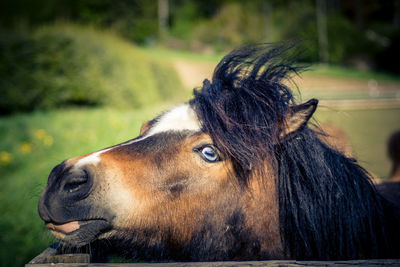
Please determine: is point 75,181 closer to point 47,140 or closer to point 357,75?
point 47,140

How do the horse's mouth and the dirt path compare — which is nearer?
the horse's mouth

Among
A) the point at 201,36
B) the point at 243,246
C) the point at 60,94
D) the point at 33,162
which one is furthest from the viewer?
the point at 201,36

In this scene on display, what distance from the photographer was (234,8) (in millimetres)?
47312

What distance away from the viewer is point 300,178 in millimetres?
1708

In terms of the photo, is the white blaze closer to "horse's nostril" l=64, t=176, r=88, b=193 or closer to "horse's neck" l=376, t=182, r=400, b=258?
"horse's nostril" l=64, t=176, r=88, b=193

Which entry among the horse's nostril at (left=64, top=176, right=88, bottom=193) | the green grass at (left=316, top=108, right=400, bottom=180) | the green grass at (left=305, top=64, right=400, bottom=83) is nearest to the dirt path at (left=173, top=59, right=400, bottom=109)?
the green grass at (left=305, top=64, right=400, bottom=83)

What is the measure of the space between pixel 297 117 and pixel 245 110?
29 centimetres

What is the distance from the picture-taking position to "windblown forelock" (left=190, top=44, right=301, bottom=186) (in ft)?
5.40

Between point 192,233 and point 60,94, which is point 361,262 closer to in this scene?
point 192,233

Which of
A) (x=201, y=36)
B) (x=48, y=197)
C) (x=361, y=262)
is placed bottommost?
(x=361, y=262)


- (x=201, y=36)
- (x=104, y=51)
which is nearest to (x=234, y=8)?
(x=201, y=36)

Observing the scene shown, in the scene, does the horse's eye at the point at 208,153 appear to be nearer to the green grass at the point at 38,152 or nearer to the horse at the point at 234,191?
the horse at the point at 234,191

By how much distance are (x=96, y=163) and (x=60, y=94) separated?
32.2ft

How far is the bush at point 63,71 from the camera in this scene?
9352 mm
